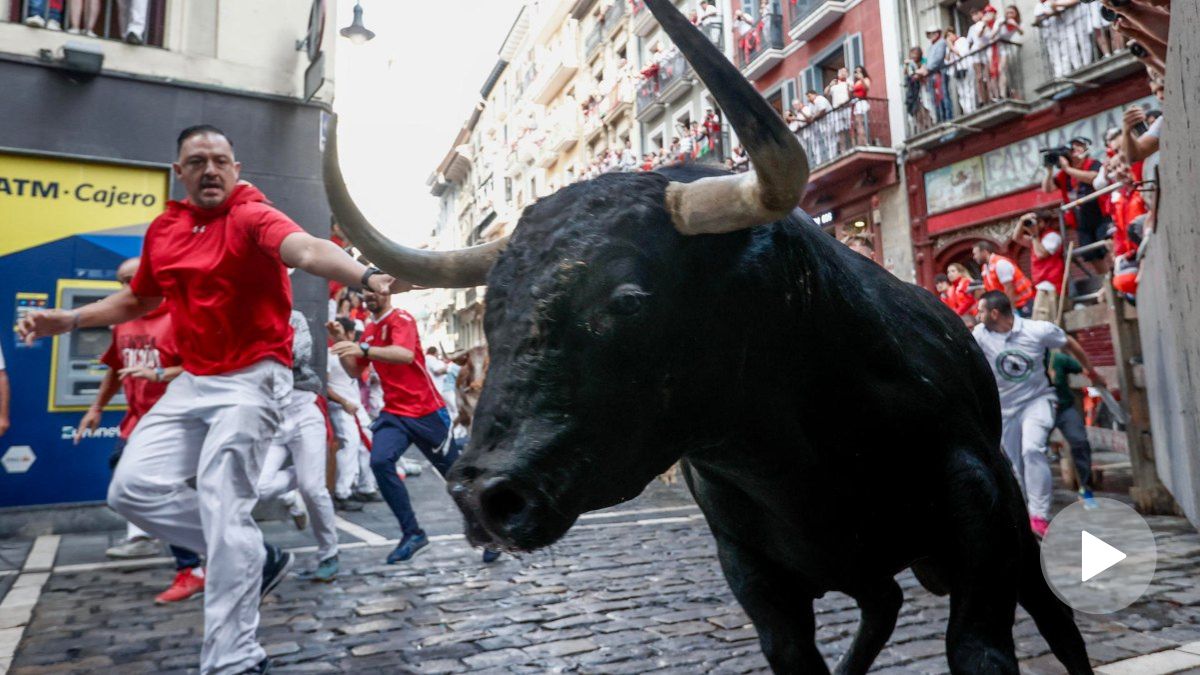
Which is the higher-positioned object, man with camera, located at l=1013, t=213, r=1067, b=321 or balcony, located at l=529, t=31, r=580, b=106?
balcony, located at l=529, t=31, r=580, b=106

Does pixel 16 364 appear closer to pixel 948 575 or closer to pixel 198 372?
pixel 198 372

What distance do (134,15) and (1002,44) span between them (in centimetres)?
1490

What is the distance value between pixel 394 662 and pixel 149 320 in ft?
11.8

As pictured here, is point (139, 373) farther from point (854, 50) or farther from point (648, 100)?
point (648, 100)

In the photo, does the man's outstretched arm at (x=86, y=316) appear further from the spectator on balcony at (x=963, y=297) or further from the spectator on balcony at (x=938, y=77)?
the spectator on balcony at (x=938, y=77)

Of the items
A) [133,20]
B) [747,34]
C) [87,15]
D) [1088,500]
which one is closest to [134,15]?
[133,20]

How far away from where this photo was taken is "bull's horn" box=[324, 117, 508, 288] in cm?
186

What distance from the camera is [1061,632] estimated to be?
89.3 inches

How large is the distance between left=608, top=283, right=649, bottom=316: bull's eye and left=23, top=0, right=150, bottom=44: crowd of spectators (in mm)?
9112

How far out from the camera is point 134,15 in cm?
868

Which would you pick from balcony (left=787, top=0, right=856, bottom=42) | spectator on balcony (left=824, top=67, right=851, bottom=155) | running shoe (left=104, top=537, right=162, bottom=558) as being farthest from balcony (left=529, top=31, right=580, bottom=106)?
running shoe (left=104, top=537, right=162, bottom=558)

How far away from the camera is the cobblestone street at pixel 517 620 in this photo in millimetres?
3658

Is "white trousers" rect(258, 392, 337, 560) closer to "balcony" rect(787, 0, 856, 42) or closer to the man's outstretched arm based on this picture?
the man's outstretched arm

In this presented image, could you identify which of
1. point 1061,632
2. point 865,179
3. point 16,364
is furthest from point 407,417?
point 865,179
